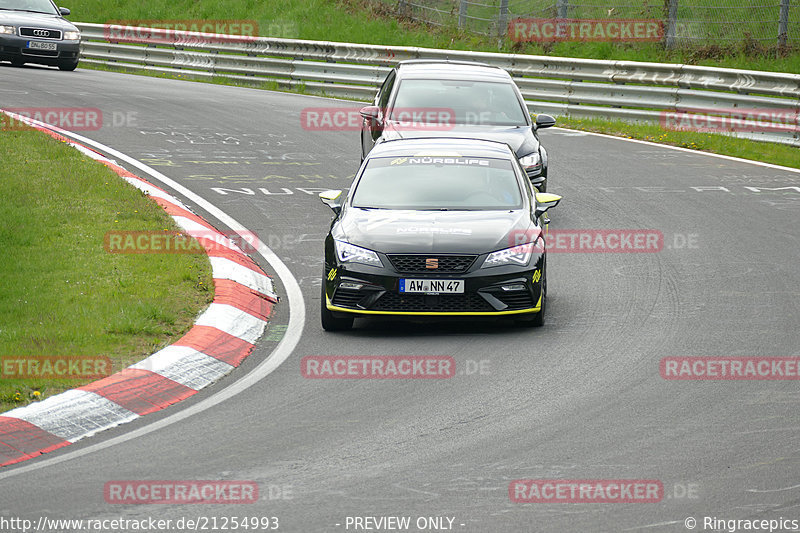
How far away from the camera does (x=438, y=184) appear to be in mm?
10516

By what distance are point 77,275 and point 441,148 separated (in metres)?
3.56

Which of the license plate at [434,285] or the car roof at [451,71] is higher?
the car roof at [451,71]

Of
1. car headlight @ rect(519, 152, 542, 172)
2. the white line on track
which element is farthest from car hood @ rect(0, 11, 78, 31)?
car headlight @ rect(519, 152, 542, 172)

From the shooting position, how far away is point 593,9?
28328 millimetres

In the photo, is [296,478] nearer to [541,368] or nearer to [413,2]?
[541,368]

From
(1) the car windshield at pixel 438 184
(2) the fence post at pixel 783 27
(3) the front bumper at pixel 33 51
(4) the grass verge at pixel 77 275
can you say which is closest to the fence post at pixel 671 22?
(2) the fence post at pixel 783 27

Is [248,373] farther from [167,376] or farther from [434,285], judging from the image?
[434,285]

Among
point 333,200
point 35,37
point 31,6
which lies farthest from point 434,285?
point 31,6

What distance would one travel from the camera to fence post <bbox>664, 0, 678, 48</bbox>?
2541 cm

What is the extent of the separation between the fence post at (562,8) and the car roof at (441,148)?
16.5m

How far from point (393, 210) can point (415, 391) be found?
2.59 metres

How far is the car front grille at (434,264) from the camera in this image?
9305 mm

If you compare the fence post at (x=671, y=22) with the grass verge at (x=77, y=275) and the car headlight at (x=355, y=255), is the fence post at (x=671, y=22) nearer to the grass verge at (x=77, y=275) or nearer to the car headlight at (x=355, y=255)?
the grass verge at (x=77, y=275)

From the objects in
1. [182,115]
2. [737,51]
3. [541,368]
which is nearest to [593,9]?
[737,51]
